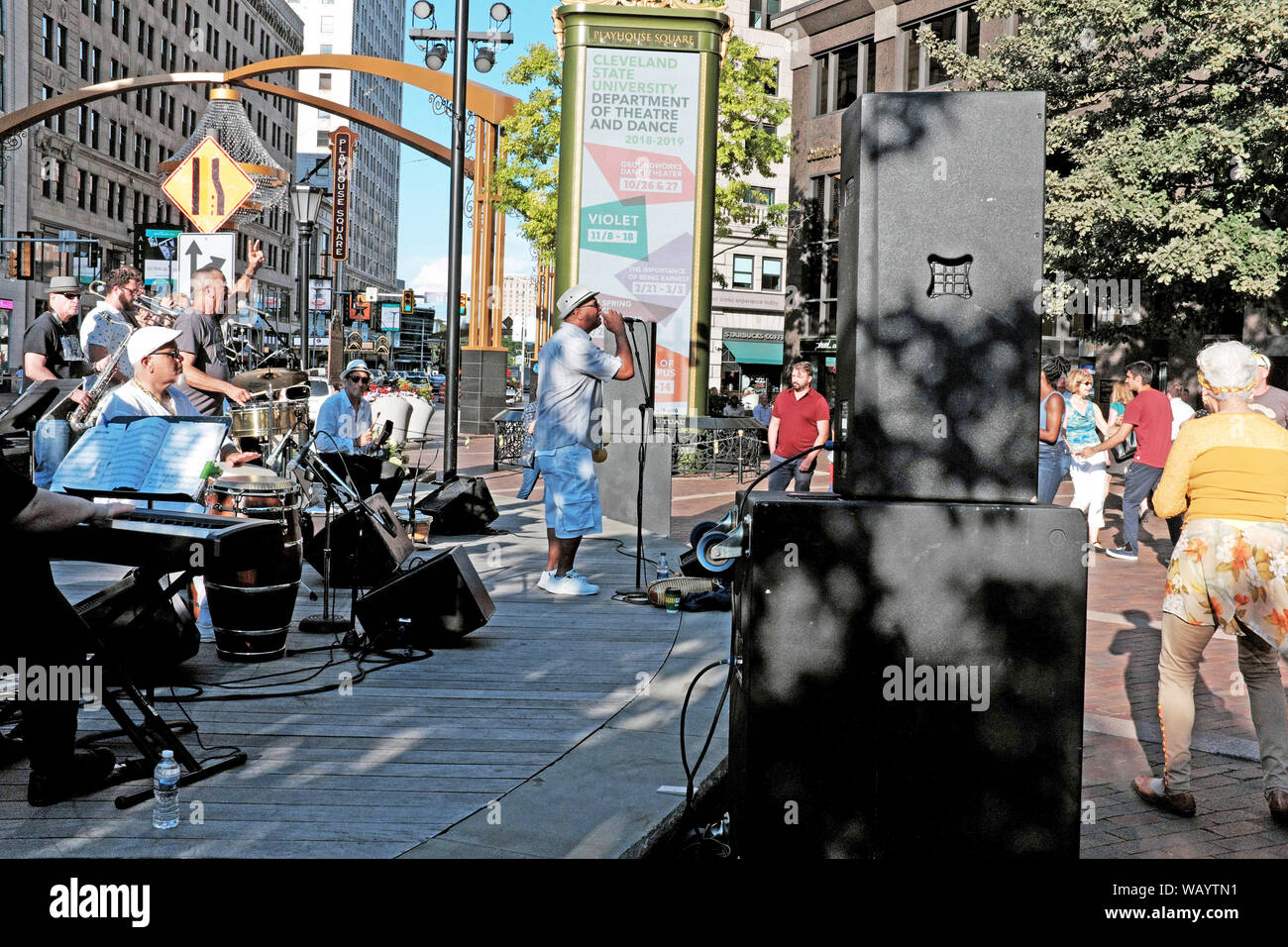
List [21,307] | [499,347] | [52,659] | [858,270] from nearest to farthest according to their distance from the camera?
[858,270] < [52,659] < [499,347] < [21,307]

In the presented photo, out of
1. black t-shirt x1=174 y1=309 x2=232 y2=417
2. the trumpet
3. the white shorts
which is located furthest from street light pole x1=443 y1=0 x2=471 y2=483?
the white shorts

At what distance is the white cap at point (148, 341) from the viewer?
21.1 feet

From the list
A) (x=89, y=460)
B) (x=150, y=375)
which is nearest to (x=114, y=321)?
(x=150, y=375)

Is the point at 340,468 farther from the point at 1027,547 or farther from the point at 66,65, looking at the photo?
the point at 66,65

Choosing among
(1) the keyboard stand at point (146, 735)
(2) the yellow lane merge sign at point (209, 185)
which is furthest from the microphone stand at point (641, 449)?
(1) the keyboard stand at point (146, 735)

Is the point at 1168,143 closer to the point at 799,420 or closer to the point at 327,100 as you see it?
the point at 799,420

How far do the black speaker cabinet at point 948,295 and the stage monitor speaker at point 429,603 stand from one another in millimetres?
3699

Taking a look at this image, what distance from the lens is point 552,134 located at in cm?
3164

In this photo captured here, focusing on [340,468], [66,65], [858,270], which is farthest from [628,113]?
[66,65]

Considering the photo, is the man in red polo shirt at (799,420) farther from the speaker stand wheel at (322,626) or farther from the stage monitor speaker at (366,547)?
the speaker stand wheel at (322,626)

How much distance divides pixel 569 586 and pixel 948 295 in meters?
5.63

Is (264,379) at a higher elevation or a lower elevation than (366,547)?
higher

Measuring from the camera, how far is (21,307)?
184 ft
